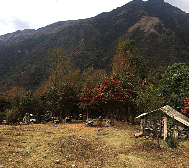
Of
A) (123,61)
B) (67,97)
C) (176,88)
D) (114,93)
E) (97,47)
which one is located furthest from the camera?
(97,47)

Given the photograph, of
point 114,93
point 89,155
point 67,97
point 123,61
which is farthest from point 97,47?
point 89,155

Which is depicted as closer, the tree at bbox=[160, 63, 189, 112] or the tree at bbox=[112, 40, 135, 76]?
the tree at bbox=[160, 63, 189, 112]

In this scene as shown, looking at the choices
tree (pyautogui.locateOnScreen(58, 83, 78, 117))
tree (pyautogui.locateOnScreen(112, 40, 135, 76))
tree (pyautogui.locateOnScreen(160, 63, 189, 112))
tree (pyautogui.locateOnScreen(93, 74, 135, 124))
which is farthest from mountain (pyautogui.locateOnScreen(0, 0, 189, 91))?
tree (pyautogui.locateOnScreen(58, 83, 78, 117))

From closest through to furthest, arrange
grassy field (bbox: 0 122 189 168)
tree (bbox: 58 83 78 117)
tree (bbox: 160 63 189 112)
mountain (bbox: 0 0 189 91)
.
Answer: grassy field (bbox: 0 122 189 168) → tree (bbox: 160 63 189 112) → tree (bbox: 58 83 78 117) → mountain (bbox: 0 0 189 91)

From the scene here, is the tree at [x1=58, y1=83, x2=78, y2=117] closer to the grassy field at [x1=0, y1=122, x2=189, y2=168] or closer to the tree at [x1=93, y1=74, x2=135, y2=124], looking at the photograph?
the tree at [x1=93, y1=74, x2=135, y2=124]

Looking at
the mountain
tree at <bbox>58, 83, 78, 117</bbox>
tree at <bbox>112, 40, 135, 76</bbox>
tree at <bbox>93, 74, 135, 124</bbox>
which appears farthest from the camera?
the mountain

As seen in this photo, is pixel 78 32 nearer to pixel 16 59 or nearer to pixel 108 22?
pixel 108 22

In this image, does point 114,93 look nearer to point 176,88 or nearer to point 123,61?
point 176,88

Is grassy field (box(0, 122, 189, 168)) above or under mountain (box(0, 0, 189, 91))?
under

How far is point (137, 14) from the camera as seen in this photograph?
12056cm

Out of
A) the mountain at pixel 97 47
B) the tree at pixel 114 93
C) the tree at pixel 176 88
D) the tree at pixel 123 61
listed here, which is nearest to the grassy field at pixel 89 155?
the tree at pixel 114 93

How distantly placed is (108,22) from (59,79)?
337 feet

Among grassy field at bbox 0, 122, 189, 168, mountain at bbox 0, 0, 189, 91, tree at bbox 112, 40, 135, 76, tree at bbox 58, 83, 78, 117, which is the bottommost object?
grassy field at bbox 0, 122, 189, 168

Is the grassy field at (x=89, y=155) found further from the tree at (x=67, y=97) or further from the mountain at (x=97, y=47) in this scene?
the mountain at (x=97, y=47)
